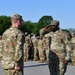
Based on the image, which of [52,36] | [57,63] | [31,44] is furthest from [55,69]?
[31,44]

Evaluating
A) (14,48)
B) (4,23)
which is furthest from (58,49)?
(4,23)

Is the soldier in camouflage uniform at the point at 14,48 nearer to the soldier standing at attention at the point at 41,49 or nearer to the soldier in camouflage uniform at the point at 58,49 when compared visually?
the soldier in camouflage uniform at the point at 58,49

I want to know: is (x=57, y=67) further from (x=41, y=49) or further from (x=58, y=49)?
(x=41, y=49)

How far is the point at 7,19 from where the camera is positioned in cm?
6869

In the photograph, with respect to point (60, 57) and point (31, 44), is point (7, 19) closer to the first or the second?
point (31, 44)

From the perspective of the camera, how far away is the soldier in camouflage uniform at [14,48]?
802 cm

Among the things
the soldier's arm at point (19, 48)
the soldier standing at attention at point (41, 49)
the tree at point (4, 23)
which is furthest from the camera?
the tree at point (4, 23)

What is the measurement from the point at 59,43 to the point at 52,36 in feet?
0.90

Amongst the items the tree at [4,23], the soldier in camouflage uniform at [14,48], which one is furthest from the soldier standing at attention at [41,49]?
the tree at [4,23]

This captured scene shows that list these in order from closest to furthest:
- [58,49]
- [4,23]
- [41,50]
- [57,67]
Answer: [58,49] < [57,67] < [41,50] < [4,23]

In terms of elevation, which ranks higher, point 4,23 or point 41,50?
point 4,23

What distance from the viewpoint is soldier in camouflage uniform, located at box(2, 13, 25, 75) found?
8.02 m

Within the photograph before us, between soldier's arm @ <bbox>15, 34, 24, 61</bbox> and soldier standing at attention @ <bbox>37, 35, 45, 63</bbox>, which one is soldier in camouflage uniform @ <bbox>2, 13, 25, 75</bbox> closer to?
soldier's arm @ <bbox>15, 34, 24, 61</bbox>

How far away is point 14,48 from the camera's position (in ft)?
26.6
